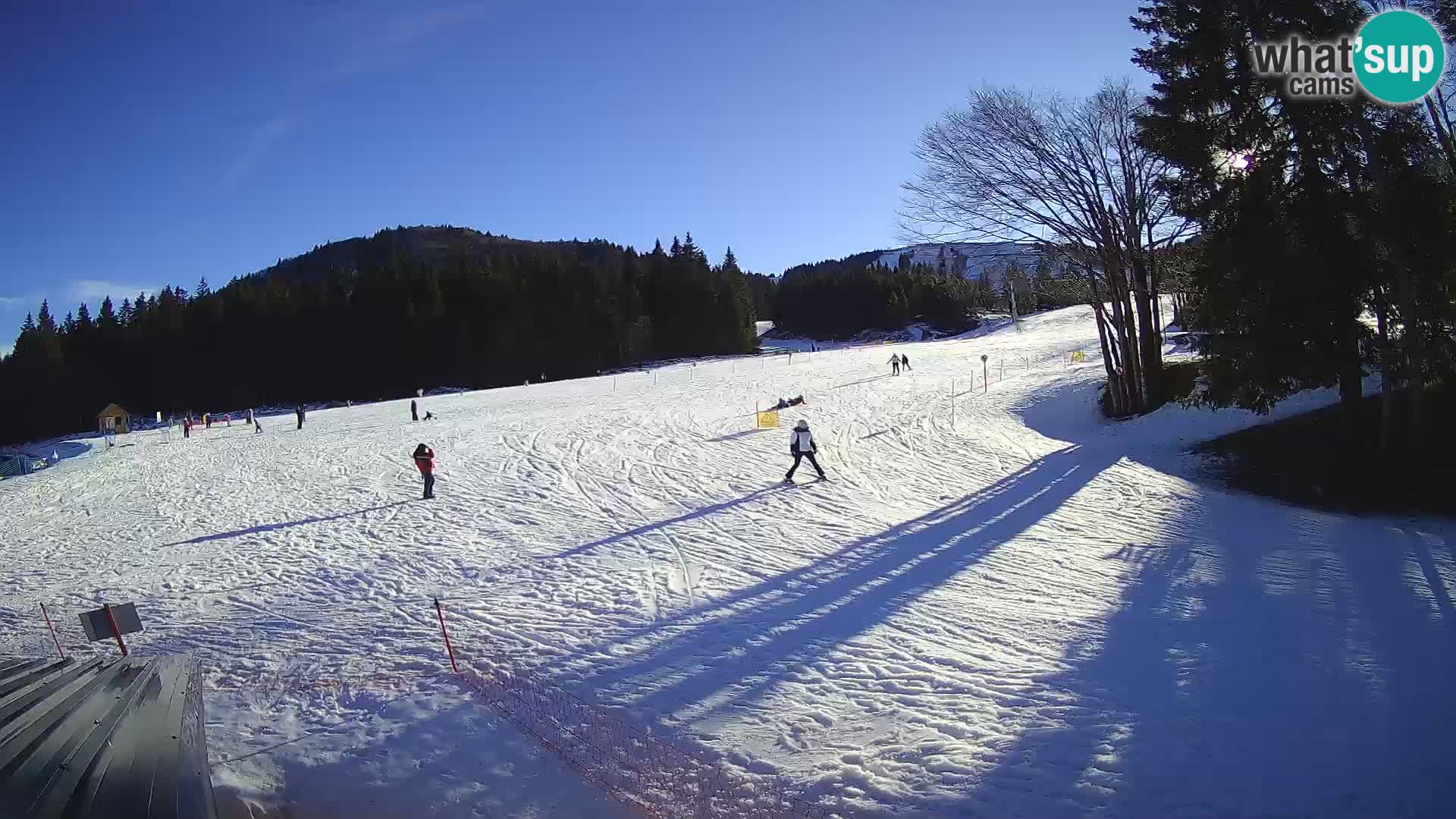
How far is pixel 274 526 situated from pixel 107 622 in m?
8.04

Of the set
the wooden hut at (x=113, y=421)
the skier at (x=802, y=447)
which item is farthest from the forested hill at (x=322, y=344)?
the skier at (x=802, y=447)

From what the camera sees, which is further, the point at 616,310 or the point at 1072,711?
the point at 616,310

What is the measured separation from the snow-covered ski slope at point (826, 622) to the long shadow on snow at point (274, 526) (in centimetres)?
21

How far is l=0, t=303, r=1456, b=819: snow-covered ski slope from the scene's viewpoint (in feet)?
19.1

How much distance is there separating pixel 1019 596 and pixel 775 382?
3162 cm

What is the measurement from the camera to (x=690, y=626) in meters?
9.05

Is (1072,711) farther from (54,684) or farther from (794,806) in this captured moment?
(54,684)

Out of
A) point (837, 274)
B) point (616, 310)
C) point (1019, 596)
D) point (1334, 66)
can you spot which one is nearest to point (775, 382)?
point (1334, 66)

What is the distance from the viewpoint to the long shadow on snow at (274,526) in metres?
14.7

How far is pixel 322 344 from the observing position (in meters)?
77.6

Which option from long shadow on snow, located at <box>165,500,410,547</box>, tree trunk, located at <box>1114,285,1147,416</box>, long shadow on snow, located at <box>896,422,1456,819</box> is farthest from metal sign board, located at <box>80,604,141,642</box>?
tree trunk, located at <box>1114,285,1147,416</box>
